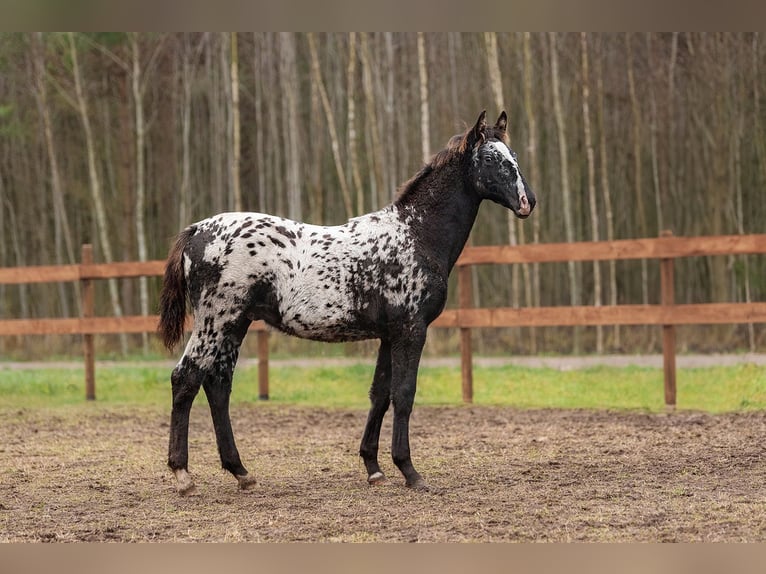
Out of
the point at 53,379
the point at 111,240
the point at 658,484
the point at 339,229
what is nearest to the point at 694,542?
the point at 658,484

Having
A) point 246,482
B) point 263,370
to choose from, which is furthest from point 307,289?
point 263,370

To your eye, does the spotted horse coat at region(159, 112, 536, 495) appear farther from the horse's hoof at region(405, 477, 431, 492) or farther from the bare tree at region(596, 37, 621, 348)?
the bare tree at region(596, 37, 621, 348)

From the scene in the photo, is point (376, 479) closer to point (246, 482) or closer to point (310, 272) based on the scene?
point (246, 482)

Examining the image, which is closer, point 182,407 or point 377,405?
point 182,407

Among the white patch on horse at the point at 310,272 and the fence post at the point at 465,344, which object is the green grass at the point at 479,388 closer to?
the fence post at the point at 465,344

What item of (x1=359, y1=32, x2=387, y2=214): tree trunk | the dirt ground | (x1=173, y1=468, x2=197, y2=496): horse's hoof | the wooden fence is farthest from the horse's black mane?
(x1=359, y1=32, x2=387, y2=214): tree trunk

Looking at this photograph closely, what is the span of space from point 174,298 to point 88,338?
589cm

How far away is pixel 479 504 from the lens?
16.0 feet

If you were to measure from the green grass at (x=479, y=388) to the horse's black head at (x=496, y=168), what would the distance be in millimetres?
4161

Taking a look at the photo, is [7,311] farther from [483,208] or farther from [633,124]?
[633,124]

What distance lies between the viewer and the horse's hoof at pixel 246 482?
5543 mm

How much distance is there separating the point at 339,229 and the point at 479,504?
6.05ft

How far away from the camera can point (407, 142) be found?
1991 centimetres

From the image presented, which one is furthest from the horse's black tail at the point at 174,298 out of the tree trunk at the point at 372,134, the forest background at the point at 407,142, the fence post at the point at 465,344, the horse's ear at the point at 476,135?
the tree trunk at the point at 372,134
